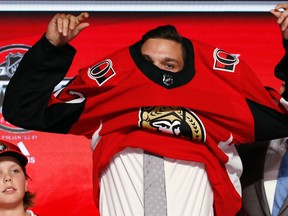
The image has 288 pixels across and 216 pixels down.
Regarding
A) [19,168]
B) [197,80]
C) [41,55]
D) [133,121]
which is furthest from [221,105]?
[19,168]

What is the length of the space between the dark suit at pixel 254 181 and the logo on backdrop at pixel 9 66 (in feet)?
2.16

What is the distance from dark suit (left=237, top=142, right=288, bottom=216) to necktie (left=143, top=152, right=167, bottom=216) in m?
0.35

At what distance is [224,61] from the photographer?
1747 millimetres

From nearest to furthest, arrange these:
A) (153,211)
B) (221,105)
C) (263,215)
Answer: (153,211) < (221,105) < (263,215)

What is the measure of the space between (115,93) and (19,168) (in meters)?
0.45

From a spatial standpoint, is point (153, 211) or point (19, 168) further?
point (19, 168)

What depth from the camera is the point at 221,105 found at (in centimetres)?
167

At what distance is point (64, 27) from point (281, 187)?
682mm

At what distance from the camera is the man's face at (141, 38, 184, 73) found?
67.6 inches

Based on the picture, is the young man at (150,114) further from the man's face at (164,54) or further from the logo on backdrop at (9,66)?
the logo on backdrop at (9,66)

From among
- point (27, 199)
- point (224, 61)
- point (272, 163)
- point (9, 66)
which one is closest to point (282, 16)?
point (224, 61)

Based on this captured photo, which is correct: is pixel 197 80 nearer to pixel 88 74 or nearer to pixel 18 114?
pixel 88 74

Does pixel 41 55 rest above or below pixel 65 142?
above

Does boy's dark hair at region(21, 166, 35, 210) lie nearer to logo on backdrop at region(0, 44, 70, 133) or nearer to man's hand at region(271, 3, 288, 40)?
logo on backdrop at region(0, 44, 70, 133)
